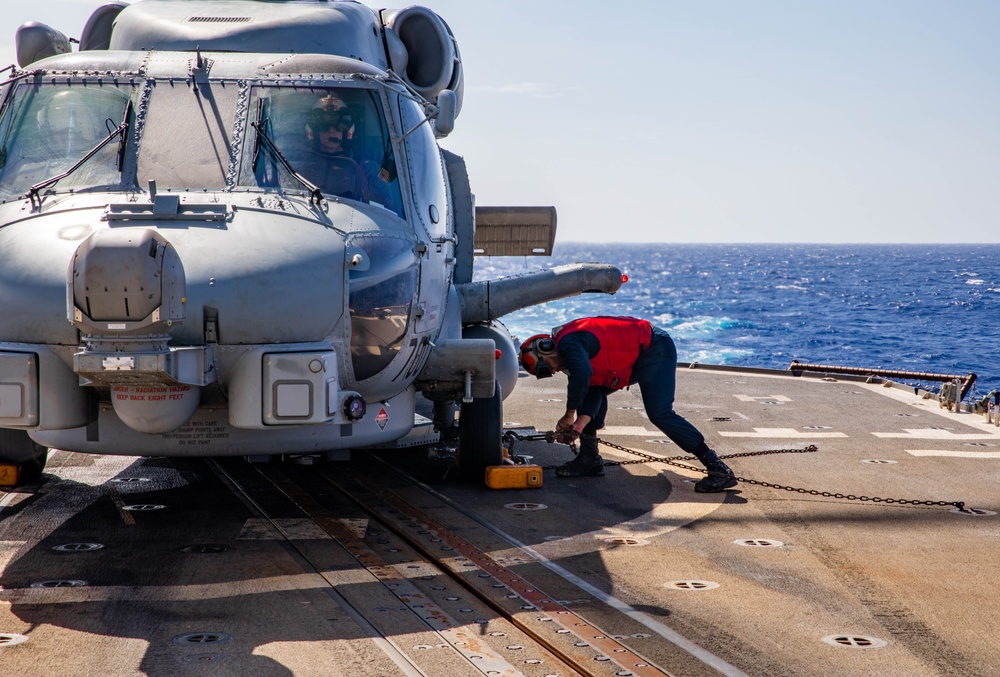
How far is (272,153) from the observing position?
7277mm

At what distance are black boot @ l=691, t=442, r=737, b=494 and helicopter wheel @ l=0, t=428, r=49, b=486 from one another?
201 inches

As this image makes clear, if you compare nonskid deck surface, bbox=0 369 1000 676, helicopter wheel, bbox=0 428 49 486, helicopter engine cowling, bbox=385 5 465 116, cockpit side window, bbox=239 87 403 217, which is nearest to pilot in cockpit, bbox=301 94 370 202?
cockpit side window, bbox=239 87 403 217

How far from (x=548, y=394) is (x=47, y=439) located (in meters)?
8.99

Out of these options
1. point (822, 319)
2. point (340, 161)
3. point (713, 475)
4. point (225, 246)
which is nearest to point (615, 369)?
point (713, 475)

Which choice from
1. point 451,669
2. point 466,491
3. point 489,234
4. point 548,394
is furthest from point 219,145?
point 548,394

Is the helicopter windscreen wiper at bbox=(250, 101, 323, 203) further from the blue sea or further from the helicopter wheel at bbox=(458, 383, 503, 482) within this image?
the blue sea

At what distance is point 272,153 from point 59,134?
1.41 m

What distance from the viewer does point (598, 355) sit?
9.23 metres

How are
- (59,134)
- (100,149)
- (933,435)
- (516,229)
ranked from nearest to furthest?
(100,149)
(59,134)
(933,435)
(516,229)

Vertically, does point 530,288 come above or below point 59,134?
below

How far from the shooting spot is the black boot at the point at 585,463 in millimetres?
9531

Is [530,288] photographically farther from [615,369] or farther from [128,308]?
[128,308]

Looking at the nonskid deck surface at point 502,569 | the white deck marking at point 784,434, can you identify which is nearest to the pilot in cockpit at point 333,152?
the nonskid deck surface at point 502,569

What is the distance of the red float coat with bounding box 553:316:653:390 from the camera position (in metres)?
9.18
